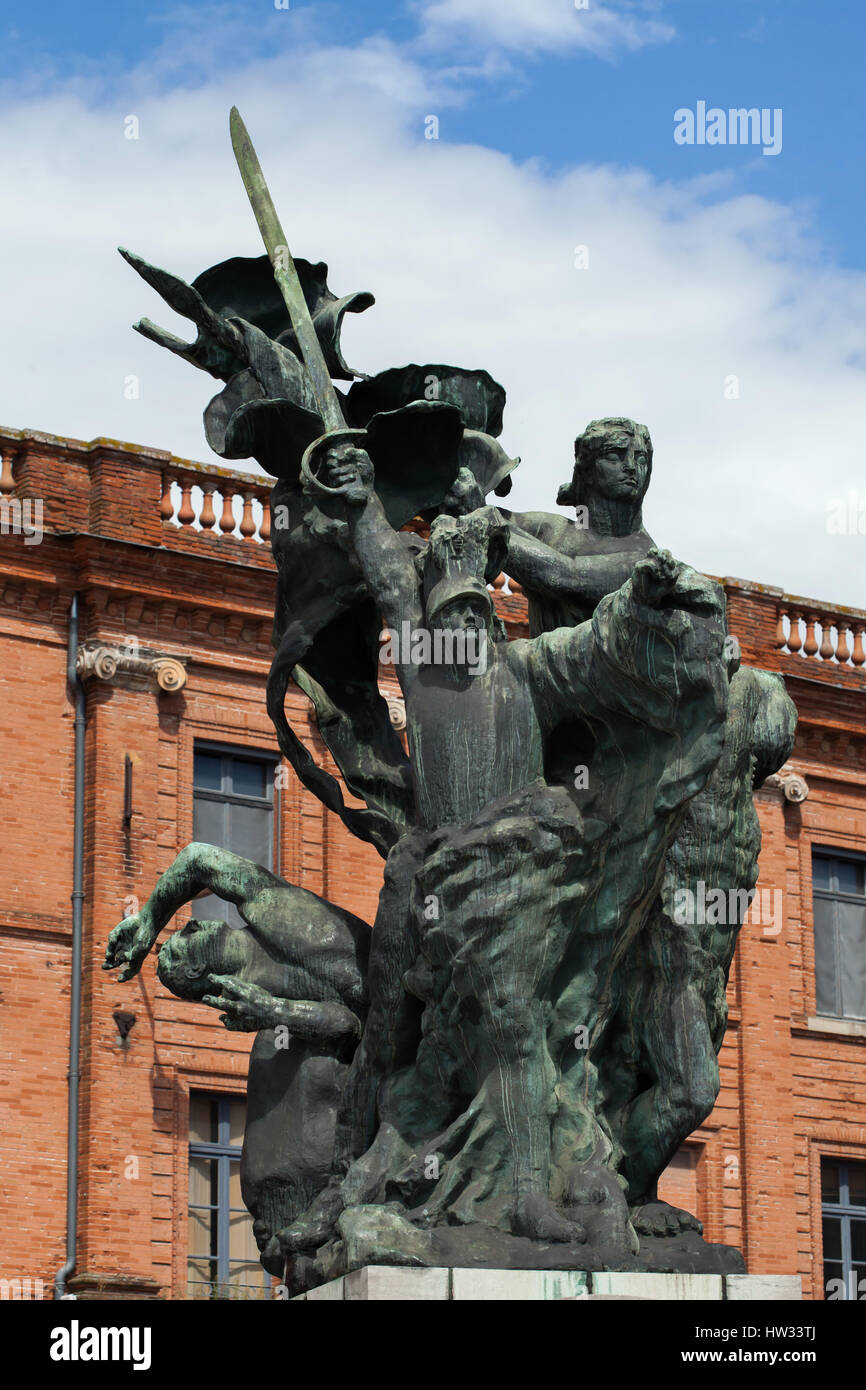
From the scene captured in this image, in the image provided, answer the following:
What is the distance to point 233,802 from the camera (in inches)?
1039

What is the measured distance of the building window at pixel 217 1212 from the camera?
948 inches

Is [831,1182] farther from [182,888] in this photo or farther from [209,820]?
[182,888]

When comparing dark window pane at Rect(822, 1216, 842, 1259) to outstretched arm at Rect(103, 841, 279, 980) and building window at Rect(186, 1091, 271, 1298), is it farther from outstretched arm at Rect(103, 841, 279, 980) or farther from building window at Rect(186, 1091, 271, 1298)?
outstretched arm at Rect(103, 841, 279, 980)

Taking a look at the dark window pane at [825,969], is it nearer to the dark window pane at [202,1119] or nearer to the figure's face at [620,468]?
the dark window pane at [202,1119]

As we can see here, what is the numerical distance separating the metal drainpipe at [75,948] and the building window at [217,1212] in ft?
3.68

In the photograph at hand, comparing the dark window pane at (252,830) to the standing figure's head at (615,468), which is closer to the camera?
the standing figure's head at (615,468)

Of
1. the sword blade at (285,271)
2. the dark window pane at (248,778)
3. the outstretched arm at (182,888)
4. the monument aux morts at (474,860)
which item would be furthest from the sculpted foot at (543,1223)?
the dark window pane at (248,778)

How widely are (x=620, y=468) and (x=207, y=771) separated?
18020mm

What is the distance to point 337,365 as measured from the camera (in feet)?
30.4

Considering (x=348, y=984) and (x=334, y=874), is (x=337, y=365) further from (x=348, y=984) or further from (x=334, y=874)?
(x=334, y=874)

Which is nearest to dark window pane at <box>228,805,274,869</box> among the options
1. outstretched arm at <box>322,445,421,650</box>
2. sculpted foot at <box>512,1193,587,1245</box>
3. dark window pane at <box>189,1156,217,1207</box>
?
dark window pane at <box>189,1156,217,1207</box>

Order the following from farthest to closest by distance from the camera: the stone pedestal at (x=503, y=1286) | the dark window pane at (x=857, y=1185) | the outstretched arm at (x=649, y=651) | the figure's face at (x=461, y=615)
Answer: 1. the dark window pane at (x=857, y=1185)
2. the figure's face at (x=461, y=615)
3. the outstretched arm at (x=649, y=651)
4. the stone pedestal at (x=503, y=1286)

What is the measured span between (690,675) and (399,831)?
1301 millimetres

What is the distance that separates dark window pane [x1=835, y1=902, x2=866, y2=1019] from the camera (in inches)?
1184
